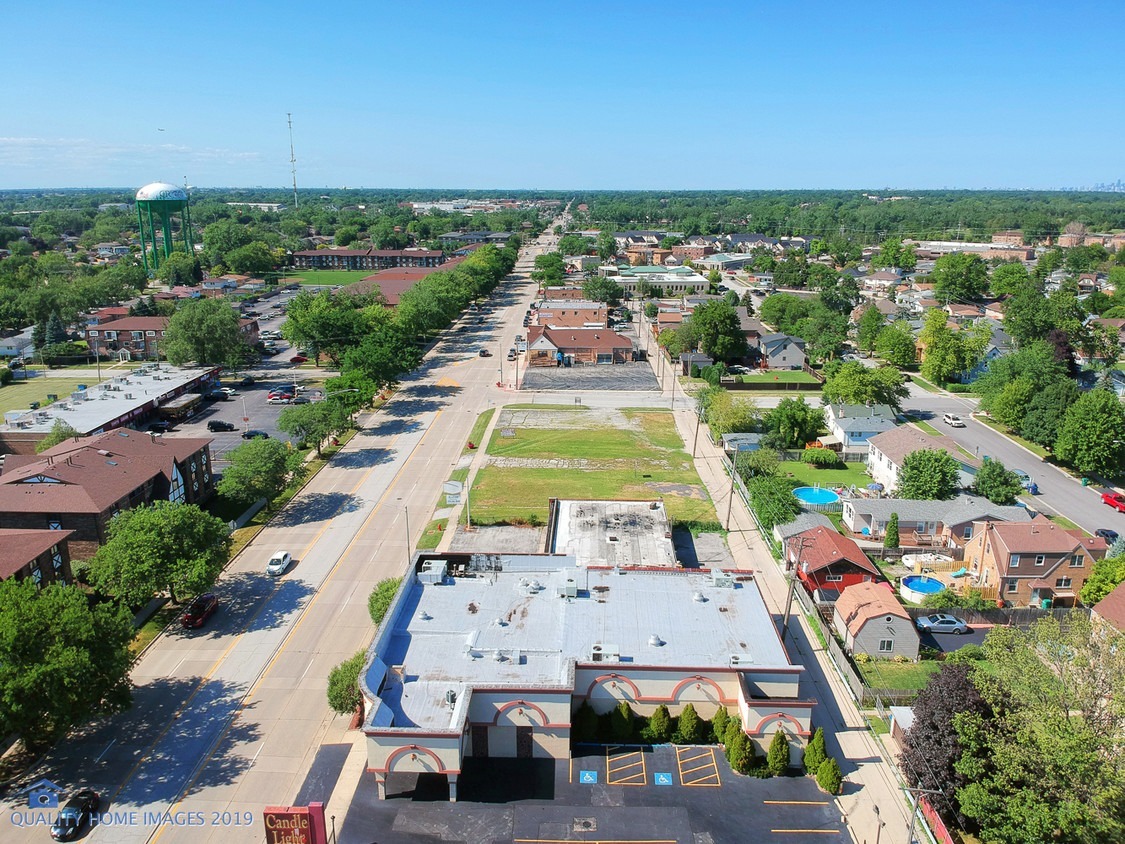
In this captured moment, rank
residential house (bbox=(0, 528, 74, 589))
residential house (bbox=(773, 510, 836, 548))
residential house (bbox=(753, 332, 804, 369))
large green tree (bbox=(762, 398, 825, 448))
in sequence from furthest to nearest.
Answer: residential house (bbox=(753, 332, 804, 369)), large green tree (bbox=(762, 398, 825, 448)), residential house (bbox=(773, 510, 836, 548)), residential house (bbox=(0, 528, 74, 589))

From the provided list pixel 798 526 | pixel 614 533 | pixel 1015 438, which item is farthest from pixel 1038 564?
pixel 1015 438

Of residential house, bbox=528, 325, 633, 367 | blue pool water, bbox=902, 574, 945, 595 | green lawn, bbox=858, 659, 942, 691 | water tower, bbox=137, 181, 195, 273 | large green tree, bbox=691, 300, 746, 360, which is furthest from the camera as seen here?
water tower, bbox=137, 181, 195, 273

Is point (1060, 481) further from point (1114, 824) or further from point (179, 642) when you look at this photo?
point (179, 642)

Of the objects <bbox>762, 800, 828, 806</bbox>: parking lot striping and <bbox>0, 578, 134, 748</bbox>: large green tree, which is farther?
<bbox>762, 800, 828, 806</bbox>: parking lot striping

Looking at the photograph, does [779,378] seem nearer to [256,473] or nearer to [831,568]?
[831,568]

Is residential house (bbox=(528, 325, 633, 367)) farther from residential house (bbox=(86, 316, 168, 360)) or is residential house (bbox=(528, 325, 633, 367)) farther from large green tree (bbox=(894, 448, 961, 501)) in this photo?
large green tree (bbox=(894, 448, 961, 501))

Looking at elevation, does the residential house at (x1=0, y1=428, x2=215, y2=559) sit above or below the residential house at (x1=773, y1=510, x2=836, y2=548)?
above

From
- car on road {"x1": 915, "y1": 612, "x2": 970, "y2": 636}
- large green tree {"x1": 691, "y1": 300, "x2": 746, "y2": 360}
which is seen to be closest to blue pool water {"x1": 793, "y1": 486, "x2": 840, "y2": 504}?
car on road {"x1": 915, "y1": 612, "x2": 970, "y2": 636}
